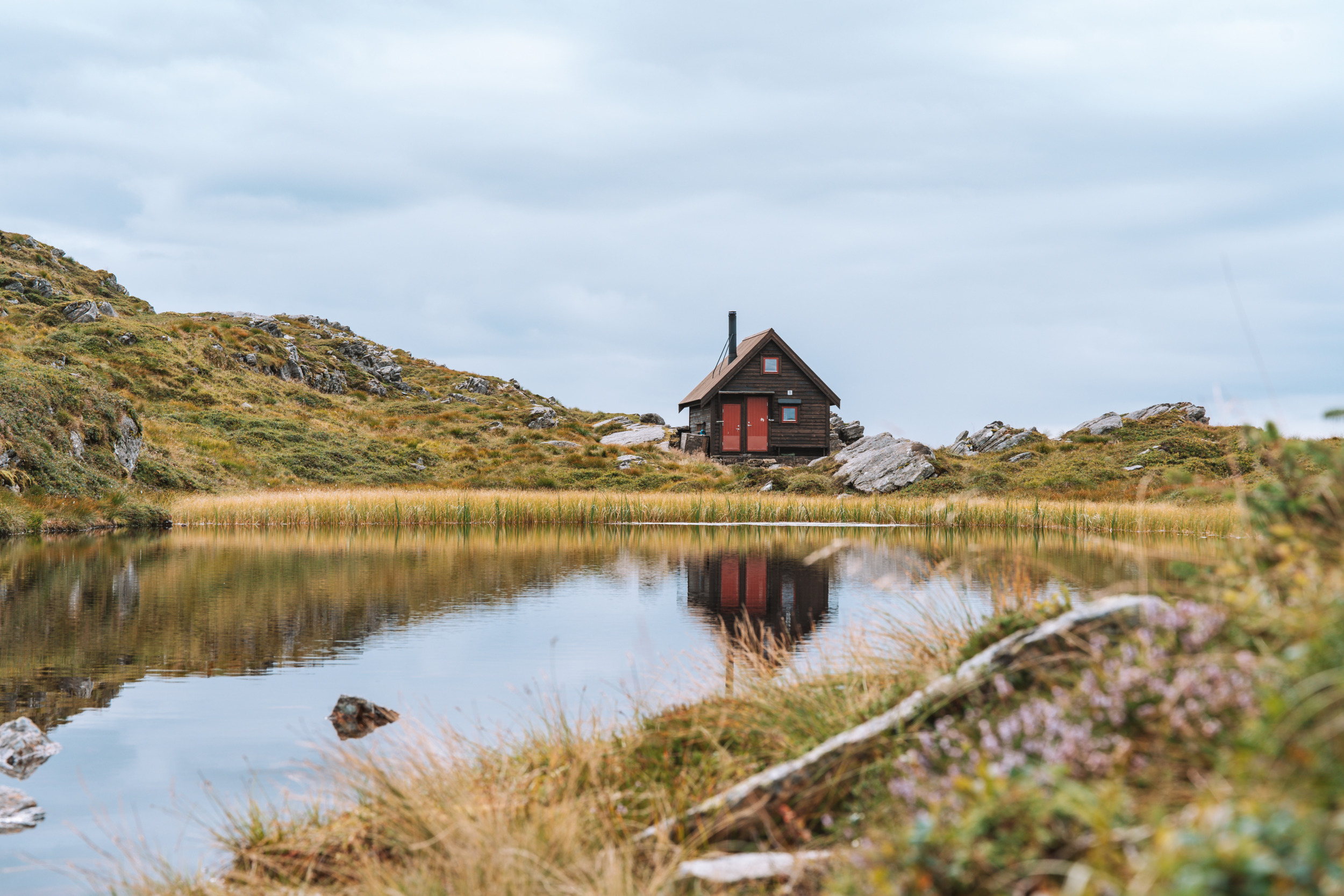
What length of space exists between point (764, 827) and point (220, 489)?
1905 inches

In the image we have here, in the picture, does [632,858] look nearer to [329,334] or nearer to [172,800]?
[172,800]

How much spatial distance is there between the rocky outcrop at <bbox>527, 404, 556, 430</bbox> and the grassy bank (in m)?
70.1

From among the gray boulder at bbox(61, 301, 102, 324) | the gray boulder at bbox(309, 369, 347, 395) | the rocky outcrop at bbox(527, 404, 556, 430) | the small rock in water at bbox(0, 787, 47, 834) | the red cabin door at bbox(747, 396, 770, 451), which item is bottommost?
the small rock in water at bbox(0, 787, 47, 834)

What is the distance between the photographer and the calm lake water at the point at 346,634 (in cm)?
757

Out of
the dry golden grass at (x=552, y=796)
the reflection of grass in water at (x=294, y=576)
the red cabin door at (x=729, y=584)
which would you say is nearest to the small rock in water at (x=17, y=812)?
the dry golden grass at (x=552, y=796)

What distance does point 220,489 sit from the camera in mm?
47469

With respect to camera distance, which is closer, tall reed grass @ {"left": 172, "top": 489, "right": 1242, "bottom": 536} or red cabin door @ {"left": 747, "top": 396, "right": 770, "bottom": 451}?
tall reed grass @ {"left": 172, "top": 489, "right": 1242, "bottom": 536}

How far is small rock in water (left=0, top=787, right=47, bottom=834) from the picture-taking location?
278 inches

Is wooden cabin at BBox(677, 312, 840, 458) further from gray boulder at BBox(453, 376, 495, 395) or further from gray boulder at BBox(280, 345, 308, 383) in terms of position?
gray boulder at BBox(453, 376, 495, 395)

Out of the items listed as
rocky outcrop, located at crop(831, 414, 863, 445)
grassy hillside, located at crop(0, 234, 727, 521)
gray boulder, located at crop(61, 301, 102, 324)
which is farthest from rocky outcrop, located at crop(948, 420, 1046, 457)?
gray boulder, located at crop(61, 301, 102, 324)

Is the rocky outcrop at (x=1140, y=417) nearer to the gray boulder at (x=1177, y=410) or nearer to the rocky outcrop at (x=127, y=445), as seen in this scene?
the gray boulder at (x=1177, y=410)

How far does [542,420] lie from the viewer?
77312mm

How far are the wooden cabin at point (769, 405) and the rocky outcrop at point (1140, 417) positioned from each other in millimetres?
16490

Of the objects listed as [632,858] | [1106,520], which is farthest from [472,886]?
[1106,520]
